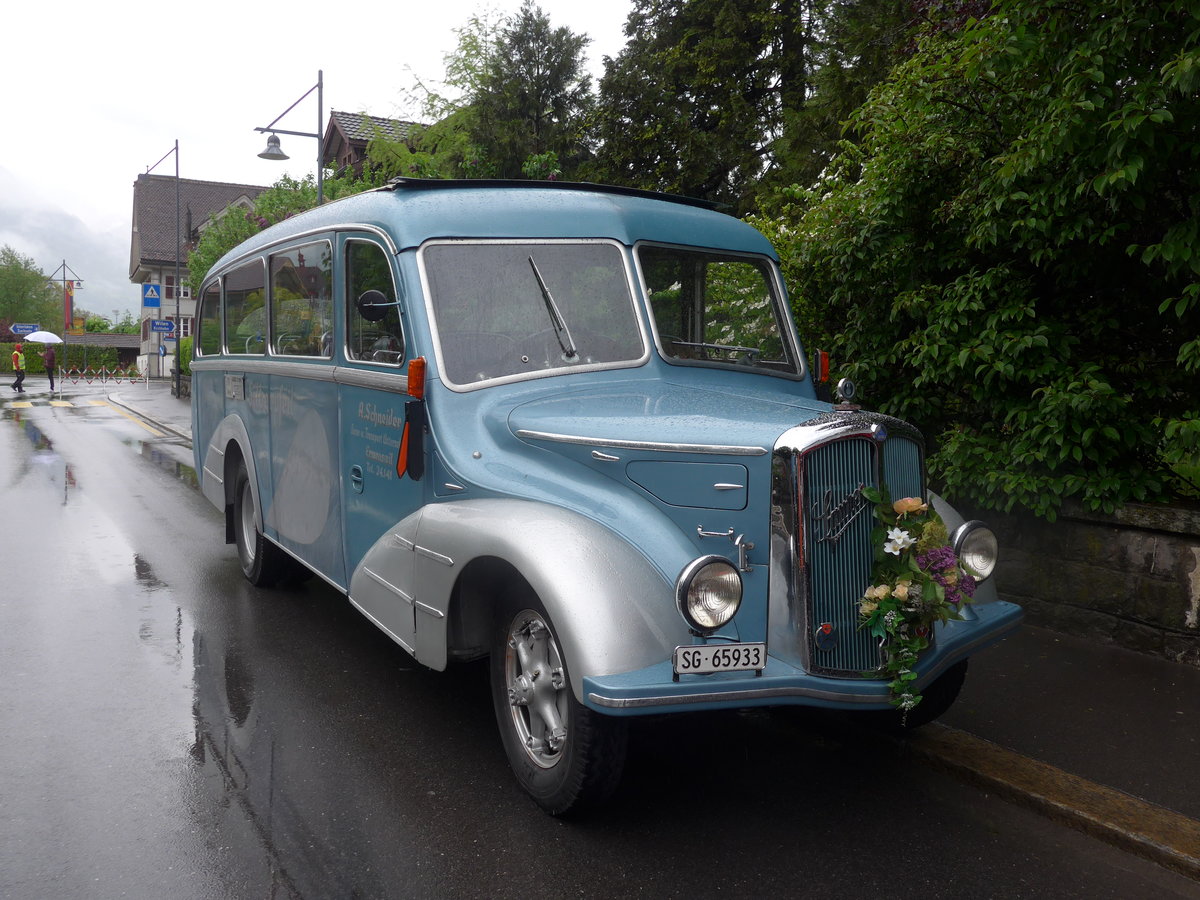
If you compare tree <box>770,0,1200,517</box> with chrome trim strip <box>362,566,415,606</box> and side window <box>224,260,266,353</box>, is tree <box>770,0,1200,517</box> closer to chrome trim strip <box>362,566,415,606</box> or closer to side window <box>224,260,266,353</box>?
chrome trim strip <box>362,566,415,606</box>

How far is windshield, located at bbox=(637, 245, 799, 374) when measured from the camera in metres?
4.81

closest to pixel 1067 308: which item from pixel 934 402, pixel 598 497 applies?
pixel 934 402

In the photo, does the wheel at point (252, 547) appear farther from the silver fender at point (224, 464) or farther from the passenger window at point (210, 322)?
the passenger window at point (210, 322)

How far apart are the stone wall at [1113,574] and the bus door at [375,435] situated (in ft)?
12.5

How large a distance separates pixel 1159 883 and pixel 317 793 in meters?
2.98

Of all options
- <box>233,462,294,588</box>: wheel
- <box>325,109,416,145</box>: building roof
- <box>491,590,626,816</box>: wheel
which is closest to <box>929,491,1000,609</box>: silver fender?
<box>491,590,626,816</box>: wheel

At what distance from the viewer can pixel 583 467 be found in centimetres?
396

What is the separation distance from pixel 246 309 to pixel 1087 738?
5.65m

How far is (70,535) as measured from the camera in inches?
368

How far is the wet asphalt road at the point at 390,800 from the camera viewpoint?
11.3 feet

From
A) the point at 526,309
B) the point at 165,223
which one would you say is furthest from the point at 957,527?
the point at 165,223

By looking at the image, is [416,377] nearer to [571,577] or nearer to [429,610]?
[429,610]

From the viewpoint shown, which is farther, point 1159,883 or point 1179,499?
point 1179,499

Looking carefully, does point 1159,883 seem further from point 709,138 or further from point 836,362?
point 709,138
